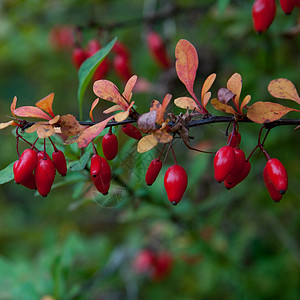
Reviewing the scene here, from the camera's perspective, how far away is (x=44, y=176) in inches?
36.9

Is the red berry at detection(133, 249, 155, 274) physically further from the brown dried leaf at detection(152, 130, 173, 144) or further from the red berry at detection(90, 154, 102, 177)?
the brown dried leaf at detection(152, 130, 173, 144)

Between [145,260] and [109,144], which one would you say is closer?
[109,144]

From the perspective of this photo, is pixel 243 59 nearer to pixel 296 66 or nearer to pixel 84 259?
pixel 296 66

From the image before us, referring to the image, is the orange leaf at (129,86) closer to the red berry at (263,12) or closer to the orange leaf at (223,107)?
the orange leaf at (223,107)

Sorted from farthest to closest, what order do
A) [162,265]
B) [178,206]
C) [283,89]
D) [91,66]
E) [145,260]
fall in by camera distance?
[162,265]
[145,260]
[178,206]
[91,66]
[283,89]

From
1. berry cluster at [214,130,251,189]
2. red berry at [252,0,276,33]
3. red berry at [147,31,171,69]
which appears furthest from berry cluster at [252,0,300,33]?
red berry at [147,31,171,69]

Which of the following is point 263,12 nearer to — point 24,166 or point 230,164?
point 230,164

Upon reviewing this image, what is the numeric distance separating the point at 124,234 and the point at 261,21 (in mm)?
3250

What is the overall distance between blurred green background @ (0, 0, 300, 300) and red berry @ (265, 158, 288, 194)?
438mm

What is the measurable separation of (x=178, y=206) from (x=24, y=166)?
134 centimetres

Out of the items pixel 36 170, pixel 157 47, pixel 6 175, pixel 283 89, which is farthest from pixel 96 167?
pixel 157 47

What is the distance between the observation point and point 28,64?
444 cm

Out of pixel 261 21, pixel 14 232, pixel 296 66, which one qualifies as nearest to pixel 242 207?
pixel 296 66

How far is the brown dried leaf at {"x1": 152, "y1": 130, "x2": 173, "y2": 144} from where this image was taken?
834 mm
